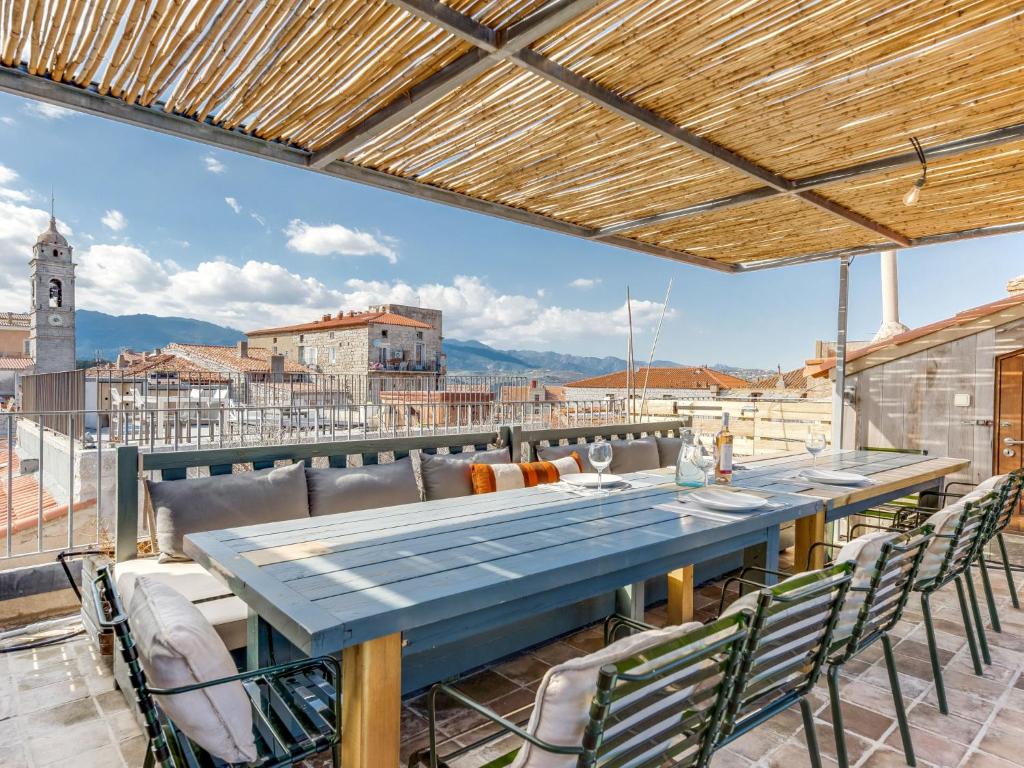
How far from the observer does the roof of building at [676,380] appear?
90.1ft

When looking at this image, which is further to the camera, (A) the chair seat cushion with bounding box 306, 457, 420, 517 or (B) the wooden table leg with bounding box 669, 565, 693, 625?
(A) the chair seat cushion with bounding box 306, 457, 420, 517

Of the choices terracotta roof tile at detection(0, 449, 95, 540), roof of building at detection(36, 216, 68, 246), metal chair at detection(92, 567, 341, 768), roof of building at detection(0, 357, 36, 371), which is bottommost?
terracotta roof tile at detection(0, 449, 95, 540)

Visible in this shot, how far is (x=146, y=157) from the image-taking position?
135 feet

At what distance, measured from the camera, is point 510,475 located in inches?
137

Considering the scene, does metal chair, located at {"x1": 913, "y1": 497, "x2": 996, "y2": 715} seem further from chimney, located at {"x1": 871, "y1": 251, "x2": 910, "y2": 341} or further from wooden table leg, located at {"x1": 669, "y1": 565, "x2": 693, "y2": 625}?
chimney, located at {"x1": 871, "y1": 251, "x2": 910, "y2": 341}

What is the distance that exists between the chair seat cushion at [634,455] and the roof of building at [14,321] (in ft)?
156

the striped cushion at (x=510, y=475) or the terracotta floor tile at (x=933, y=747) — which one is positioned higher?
the striped cushion at (x=510, y=475)

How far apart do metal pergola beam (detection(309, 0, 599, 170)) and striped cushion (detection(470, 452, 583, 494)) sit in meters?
1.84

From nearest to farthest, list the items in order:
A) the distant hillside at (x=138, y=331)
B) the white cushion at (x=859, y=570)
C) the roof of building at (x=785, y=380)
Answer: the white cushion at (x=859, y=570), the roof of building at (x=785, y=380), the distant hillside at (x=138, y=331)

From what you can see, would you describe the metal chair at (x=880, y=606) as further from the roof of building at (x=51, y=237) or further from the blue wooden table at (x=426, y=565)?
the roof of building at (x=51, y=237)

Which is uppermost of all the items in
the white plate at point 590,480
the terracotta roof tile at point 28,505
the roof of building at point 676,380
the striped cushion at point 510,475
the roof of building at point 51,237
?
the roof of building at point 51,237

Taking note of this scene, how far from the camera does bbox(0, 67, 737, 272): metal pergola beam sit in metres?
2.04

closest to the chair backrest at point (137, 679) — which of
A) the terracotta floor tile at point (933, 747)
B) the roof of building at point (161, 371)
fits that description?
the terracotta floor tile at point (933, 747)

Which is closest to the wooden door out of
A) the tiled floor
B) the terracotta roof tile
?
the tiled floor
